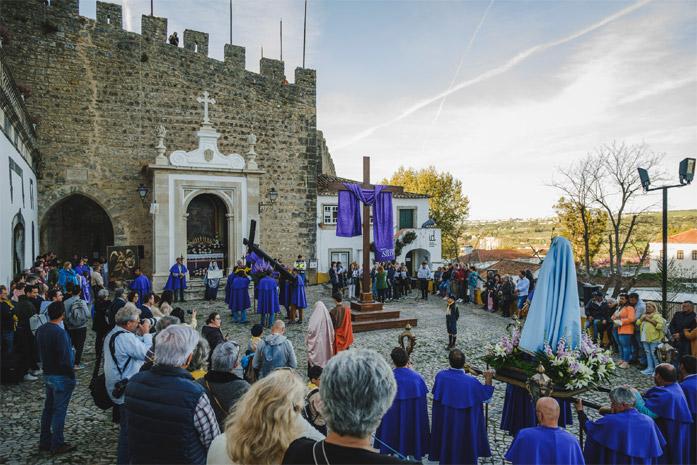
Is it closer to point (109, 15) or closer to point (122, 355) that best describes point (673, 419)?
point (122, 355)

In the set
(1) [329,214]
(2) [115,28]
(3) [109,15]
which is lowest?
(1) [329,214]

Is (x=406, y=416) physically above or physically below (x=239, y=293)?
below

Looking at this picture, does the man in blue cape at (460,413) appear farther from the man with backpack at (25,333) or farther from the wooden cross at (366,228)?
the wooden cross at (366,228)

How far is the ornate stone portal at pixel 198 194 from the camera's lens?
1655 cm

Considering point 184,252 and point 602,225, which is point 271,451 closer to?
point 184,252

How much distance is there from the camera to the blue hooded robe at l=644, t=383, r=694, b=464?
4270 mm

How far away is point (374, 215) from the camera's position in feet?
42.5

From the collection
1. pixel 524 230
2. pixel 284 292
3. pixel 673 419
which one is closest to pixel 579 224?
pixel 284 292

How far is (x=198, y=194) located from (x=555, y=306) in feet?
50.0

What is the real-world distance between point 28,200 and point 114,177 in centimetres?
414

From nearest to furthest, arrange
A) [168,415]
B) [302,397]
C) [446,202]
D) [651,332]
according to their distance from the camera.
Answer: [302,397] < [168,415] < [651,332] < [446,202]

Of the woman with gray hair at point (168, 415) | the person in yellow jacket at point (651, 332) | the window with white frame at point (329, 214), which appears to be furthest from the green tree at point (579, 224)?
the woman with gray hair at point (168, 415)

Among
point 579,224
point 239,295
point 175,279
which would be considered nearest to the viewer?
point 239,295

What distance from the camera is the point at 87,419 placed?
5.88 meters
